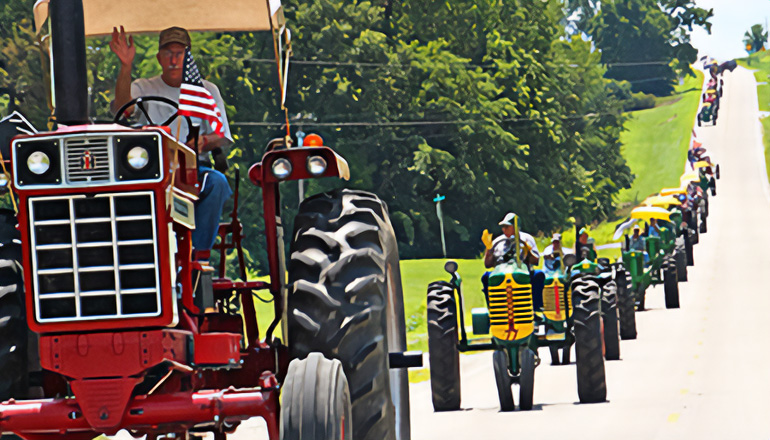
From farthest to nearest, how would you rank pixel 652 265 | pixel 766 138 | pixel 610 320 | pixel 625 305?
1. pixel 766 138
2. pixel 652 265
3. pixel 625 305
4. pixel 610 320

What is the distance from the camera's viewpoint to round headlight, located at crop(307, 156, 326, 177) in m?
8.12

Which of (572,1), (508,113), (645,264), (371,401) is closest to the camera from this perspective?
(371,401)

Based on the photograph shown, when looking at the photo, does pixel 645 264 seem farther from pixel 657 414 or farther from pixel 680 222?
pixel 657 414

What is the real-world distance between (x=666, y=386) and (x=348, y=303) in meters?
13.2

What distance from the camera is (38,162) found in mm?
6984

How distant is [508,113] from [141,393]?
58143 mm

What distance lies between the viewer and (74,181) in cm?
700

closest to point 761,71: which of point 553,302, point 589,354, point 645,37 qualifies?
point 645,37

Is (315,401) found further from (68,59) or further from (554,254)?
(554,254)

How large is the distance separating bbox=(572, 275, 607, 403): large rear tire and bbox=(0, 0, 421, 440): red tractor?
10489mm

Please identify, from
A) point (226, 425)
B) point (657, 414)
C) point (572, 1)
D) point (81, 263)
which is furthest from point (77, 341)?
point (572, 1)

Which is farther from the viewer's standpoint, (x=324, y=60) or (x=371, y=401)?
(x=324, y=60)

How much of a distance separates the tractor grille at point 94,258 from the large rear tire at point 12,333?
1.32 metres

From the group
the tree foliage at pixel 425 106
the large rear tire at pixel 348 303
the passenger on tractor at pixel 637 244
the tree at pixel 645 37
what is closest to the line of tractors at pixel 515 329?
the large rear tire at pixel 348 303
